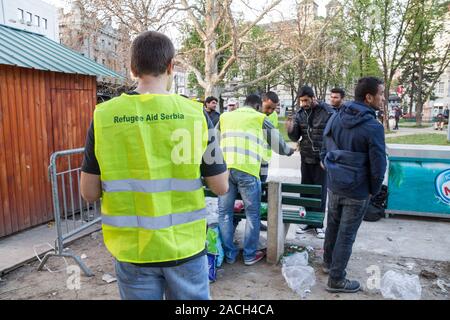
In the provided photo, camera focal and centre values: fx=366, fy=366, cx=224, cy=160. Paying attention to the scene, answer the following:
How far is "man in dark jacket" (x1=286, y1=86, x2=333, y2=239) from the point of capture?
497cm

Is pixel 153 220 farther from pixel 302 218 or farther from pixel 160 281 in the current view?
pixel 302 218

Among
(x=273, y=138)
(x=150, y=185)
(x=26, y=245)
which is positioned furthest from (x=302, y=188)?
(x=26, y=245)

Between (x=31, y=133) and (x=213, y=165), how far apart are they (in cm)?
451

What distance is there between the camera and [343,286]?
3.49 meters

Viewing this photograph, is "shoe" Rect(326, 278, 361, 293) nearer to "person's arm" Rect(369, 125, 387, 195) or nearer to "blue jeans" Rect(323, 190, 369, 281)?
"blue jeans" Rect(323, 190, 369, 281)

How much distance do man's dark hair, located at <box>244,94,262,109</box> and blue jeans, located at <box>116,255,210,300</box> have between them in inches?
104

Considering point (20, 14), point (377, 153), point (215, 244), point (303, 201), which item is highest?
point (20, 14)

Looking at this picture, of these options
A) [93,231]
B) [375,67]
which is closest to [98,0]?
[93,231]

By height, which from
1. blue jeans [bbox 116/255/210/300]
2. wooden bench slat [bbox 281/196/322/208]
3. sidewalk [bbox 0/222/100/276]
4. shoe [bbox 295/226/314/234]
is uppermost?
blue jeans [bbox 116/255/210/300]

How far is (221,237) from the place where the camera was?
4105mm

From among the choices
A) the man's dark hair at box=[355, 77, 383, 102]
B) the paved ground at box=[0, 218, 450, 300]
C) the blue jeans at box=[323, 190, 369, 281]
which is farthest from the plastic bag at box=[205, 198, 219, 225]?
the man's dark hair at box=[355, 77, 383, 102]

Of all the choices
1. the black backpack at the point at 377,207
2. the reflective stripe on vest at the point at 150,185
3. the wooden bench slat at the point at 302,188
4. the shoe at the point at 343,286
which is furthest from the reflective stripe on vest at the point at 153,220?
the black backpack at the point at 377,207
